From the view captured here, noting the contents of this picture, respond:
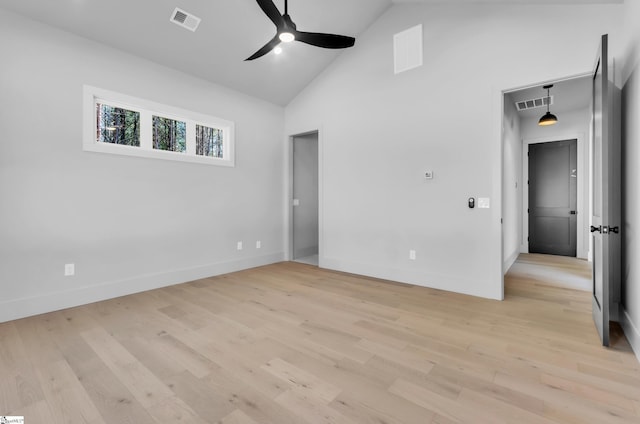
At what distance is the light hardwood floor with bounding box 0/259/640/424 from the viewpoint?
1595 mm

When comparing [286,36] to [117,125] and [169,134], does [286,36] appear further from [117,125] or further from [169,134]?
[117,125]

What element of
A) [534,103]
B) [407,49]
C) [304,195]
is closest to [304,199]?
[304,195]

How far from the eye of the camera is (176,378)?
190 centimetres

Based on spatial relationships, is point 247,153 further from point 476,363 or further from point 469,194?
point 476,363

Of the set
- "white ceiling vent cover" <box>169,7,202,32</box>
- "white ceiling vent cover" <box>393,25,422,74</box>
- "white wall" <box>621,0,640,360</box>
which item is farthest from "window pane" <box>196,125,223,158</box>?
"white wall" <box>621,0,640,360</box>

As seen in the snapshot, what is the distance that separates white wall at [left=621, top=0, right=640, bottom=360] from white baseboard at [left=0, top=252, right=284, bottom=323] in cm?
468

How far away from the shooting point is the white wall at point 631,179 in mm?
2244

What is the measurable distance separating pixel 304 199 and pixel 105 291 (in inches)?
144

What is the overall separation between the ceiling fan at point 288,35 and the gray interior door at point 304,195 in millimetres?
2693

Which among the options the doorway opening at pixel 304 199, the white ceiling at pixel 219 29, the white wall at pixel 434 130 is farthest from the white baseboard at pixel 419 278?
the white ceiling at pixel 219 29

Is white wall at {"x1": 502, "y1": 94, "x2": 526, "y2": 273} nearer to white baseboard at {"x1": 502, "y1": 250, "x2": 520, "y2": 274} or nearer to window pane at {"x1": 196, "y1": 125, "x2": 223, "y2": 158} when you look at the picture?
white baseboard at {"x1": 502, "y1": 250, "x2": 520, "y2": 274}

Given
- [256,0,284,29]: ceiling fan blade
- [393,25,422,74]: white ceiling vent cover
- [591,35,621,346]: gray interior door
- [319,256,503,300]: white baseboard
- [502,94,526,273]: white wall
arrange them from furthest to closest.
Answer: [502,94,526,273]: white wall < [393,25,422,74]: white ceiling vent cover < [319,256,503,300]: white baseboard < [256,0,284,29]: ceiling fan blade < [591,35,621,346]: gray interior door

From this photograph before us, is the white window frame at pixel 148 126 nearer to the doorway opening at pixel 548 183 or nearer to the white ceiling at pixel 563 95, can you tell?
the white ceiling at pixel 563 95

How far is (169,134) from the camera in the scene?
4.17 metres
